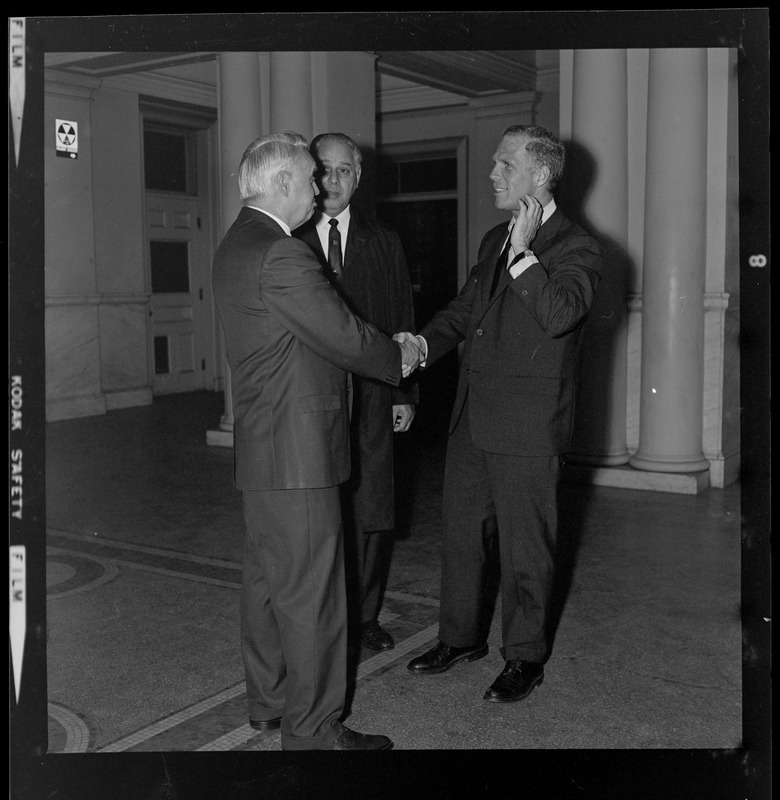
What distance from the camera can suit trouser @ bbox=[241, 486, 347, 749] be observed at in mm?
2707

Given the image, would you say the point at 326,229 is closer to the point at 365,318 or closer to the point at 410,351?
the point at 365,318

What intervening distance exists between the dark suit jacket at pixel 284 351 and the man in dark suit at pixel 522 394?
1.96 ft

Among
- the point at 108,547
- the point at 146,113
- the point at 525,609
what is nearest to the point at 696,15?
the point at 525,609

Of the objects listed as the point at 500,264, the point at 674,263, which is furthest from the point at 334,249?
the point at 674,263

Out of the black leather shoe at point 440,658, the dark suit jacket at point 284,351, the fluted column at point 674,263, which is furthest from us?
the fluted column at point 674,263

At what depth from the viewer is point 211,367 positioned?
488 inches

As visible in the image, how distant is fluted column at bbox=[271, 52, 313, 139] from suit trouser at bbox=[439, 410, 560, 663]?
4.41 metres

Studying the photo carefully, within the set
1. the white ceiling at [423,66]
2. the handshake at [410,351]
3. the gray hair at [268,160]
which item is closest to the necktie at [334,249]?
the handshake at [410,351]

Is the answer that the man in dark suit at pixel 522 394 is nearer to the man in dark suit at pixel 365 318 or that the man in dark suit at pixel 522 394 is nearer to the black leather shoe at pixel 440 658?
the black leather shoe at pixel 440 658

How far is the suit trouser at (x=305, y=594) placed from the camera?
271 centimetres

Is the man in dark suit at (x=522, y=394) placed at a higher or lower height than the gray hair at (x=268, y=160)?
lower

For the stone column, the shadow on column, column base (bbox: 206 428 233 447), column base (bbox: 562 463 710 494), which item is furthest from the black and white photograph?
the stone column

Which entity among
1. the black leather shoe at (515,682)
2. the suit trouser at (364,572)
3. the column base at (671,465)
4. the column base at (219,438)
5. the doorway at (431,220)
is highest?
the doorway at (431,220)

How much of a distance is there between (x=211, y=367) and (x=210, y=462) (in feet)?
16.8
